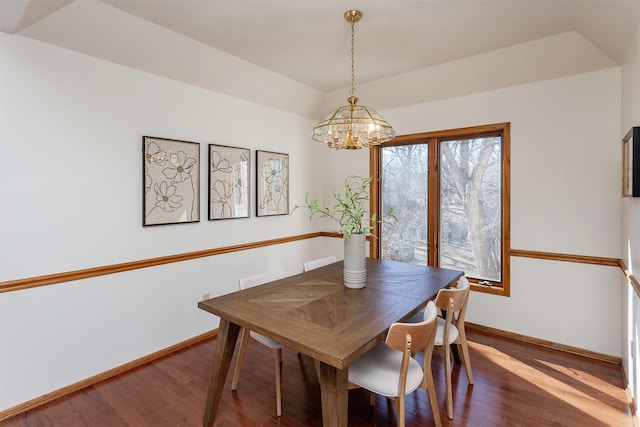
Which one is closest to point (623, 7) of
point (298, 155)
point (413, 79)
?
point (413, 79)

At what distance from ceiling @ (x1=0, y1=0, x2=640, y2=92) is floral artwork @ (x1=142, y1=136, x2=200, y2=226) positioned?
0.86 metres

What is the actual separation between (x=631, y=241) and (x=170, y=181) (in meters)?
3.55

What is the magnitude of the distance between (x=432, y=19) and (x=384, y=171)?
204cm

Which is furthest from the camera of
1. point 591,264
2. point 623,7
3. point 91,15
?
point 591,264

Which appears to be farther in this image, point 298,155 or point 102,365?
point 298,155

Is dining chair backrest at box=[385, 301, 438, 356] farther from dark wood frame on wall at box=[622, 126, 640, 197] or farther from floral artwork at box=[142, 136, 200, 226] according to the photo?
floral artwork at box=[142, 136, 200, 226]

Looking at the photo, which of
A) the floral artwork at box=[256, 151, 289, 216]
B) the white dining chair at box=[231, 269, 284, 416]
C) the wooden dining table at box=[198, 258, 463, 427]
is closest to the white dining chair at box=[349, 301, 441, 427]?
the wooden dining table at box=[198, 258, 463, 427]

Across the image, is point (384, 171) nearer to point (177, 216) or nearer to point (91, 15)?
point (177, 216)

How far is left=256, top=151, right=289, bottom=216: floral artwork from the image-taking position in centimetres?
378

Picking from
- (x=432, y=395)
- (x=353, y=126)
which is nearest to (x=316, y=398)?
(x=432, y=395)

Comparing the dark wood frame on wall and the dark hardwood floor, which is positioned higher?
the dark wood frame on wall

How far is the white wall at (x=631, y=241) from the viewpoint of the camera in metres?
1.98

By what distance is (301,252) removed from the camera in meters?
4.48

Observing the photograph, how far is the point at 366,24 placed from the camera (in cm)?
249
